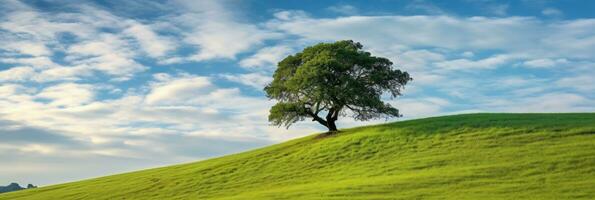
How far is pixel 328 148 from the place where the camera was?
54.3m

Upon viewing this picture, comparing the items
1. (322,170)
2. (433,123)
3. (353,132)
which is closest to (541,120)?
(433,123)

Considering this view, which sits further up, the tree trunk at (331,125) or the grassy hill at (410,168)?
the tree trunk at (331,125)

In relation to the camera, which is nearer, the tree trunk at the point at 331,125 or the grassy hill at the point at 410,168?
the grassy hill at the point at 410,168

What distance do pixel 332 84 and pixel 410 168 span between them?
65.5 ft

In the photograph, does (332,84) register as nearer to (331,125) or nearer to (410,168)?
(331,125)

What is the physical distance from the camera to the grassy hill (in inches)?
1409

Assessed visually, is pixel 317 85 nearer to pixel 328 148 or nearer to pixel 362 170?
pixel 328 148

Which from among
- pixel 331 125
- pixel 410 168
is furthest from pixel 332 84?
pixel 410 168

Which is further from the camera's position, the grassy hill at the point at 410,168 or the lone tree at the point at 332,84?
the lone tree at the point at 332,84

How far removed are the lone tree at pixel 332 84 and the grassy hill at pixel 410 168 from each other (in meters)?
2.81

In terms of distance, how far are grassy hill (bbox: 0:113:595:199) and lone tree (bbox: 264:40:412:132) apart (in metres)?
2.81

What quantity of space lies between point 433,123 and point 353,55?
36.6 ft

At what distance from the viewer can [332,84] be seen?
201ft

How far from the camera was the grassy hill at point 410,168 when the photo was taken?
1409 inches
